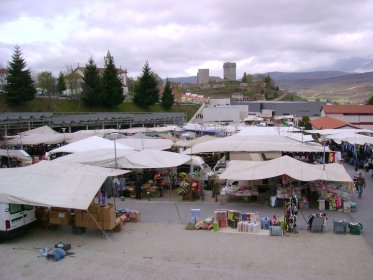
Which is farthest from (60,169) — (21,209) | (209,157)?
(209,157)

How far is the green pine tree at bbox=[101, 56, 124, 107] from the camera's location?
62.0 metres

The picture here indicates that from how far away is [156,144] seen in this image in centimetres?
2462

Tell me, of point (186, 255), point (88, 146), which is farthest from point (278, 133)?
point (186, 255)

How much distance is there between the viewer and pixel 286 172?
622 inches

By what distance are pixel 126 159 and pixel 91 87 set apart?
1774 inches

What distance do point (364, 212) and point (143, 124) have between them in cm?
3637

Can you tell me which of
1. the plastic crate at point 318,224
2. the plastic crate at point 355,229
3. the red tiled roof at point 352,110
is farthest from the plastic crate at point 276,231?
the red tiled roof at point 352,110

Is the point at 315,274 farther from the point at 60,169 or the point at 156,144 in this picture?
the point at 156,144

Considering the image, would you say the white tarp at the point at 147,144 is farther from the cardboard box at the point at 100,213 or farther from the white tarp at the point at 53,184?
the cardboard box at the point at 100,213

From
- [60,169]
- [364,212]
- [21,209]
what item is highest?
[60,169]

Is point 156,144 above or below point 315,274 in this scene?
above

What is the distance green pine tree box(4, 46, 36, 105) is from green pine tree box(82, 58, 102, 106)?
10149 millimetres

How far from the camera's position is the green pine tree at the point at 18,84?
4866 cm

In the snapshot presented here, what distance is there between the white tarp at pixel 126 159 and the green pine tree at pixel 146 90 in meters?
50.9
